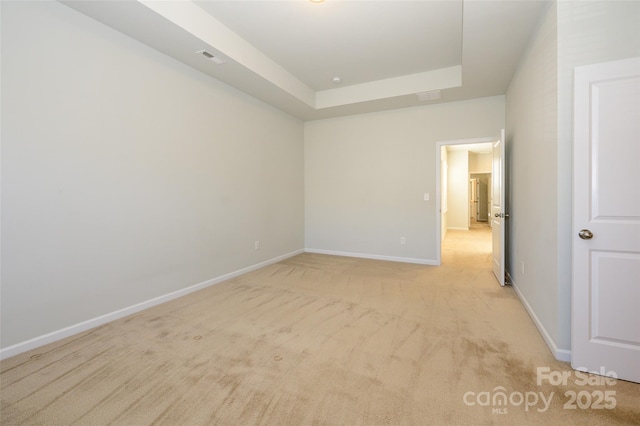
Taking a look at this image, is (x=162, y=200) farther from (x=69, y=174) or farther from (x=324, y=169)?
(x=324, y=169)

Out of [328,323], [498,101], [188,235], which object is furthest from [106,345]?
[498,101]

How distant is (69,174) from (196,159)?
1296 millimetres

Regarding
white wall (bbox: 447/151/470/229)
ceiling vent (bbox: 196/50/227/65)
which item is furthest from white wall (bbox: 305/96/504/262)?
white wall (bbox: 447/151/470/229)

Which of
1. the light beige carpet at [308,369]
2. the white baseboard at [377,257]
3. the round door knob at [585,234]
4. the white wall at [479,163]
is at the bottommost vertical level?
the light beige carpet at [308,369]

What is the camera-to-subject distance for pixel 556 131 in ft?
6.63

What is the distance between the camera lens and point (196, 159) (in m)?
3.47

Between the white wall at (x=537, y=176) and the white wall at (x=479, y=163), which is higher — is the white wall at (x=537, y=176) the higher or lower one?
the lower one

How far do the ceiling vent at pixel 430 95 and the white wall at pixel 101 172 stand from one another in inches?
109

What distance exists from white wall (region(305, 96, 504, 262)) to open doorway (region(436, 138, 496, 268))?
2.13 meters

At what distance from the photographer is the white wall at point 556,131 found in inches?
72.2

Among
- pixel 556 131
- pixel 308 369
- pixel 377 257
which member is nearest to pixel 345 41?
pixel 556 131

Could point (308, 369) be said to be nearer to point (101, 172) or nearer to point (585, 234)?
point (585, 234)

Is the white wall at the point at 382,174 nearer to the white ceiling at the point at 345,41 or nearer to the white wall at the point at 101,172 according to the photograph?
the white ceiling at the point at 345,41

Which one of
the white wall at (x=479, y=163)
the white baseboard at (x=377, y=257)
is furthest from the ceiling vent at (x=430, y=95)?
the white wall at (x=479, y=163)
